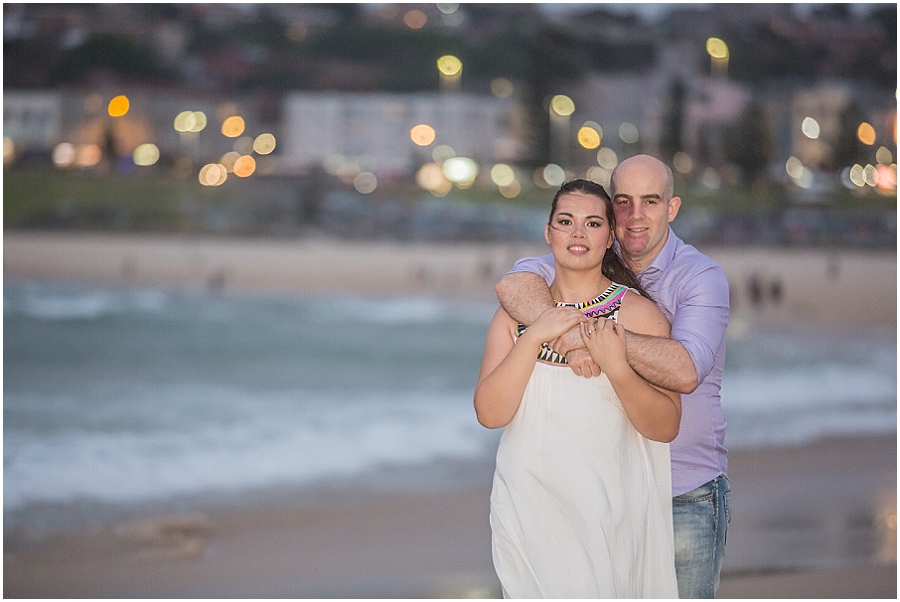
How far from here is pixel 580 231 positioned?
212 cm

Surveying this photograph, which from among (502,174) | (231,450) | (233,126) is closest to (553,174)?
(502,174)

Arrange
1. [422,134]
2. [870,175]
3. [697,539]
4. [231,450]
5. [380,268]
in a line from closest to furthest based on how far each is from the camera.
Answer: [697,539]
[231,450]
[380,268]
[870,175]
[422,134]

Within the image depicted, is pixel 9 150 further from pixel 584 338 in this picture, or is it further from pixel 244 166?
pixel 584 338

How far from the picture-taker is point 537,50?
45.9 m

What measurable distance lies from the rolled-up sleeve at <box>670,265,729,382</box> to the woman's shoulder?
4cm

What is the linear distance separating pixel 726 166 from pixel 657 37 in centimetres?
1403

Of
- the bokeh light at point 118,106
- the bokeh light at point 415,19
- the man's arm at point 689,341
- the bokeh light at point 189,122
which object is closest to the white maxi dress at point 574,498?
the man's arm at point 689,341

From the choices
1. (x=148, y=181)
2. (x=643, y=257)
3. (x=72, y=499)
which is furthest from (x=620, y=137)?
(x=643, y=257)

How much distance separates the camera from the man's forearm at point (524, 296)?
2111mm

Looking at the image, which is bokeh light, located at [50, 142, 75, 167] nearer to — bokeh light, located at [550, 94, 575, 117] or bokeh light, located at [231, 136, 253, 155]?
bokeh light, located at [231, 136, 253, 155]

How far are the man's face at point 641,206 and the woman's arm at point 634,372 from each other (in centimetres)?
27

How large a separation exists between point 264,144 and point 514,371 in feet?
155

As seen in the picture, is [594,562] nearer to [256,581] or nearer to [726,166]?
[256,581]

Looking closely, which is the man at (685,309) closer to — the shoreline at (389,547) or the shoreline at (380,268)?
the shoreline at (389,547)
